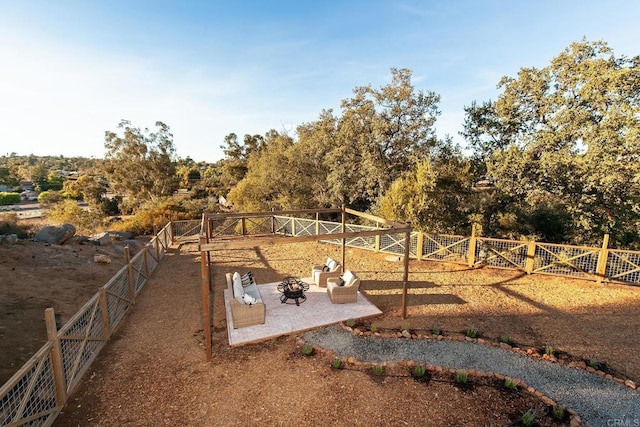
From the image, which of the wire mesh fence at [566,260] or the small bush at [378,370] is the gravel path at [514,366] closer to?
the small bush at [378,370]

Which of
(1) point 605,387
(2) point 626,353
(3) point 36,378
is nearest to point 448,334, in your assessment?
(1) point 605,387

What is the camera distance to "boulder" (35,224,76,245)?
1306 cm

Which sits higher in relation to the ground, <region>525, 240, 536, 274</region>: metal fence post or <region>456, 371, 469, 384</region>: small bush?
<region>525, 240, 536, 274</region>: metal fence post

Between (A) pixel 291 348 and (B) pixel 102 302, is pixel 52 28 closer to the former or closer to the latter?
(B) pixel 102 302

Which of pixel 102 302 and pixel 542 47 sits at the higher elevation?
pixel 542 47

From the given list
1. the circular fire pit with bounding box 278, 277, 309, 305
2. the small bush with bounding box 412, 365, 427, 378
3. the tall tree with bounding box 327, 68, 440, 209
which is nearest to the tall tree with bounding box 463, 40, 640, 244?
the tall tree with bounding box 327, 68, 440, 209

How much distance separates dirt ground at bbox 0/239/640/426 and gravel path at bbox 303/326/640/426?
1.52 feet

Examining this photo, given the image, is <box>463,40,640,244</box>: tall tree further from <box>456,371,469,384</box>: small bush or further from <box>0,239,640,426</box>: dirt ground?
<box>456,371,469,384</box>: small bush

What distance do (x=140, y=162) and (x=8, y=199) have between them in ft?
95.1

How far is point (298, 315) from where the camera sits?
24.5ft

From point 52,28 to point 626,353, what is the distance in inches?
646

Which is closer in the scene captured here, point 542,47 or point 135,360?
point 135,360

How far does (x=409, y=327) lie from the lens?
706cm

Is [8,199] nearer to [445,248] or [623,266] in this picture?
[445,248]
